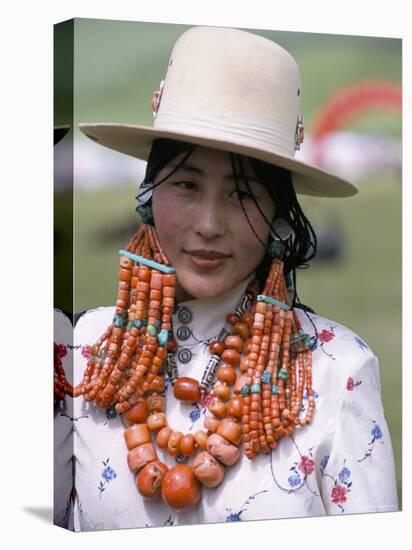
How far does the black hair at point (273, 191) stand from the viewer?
572 cm

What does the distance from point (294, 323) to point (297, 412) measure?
1.29 feet

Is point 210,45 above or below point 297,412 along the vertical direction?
above

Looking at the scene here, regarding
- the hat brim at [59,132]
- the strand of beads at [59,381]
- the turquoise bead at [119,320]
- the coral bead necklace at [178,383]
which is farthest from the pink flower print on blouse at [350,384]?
the hat brim at [59,132]

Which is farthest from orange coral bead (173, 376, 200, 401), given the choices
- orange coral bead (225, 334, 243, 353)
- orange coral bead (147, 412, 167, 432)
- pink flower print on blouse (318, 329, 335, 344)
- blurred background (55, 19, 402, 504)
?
pink flower print on blouse (318, 329, 335, 344)

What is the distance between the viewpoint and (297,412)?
19.2 ft

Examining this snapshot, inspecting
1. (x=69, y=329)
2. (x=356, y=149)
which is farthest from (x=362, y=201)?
(x=69, y=329)

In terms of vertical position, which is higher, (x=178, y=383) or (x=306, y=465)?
(x=178, y=383)

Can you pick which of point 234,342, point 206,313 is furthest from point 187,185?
point 234,342

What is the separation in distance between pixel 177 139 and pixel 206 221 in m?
0.36

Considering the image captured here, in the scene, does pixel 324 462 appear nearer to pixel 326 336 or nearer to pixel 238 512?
pixel 238 512

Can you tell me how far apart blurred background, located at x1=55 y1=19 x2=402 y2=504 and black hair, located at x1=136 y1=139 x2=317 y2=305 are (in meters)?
0.05

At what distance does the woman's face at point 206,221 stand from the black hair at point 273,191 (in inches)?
0.8

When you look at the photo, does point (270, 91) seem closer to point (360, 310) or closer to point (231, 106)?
point (231, 106)

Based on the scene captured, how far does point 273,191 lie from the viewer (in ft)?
19.1
